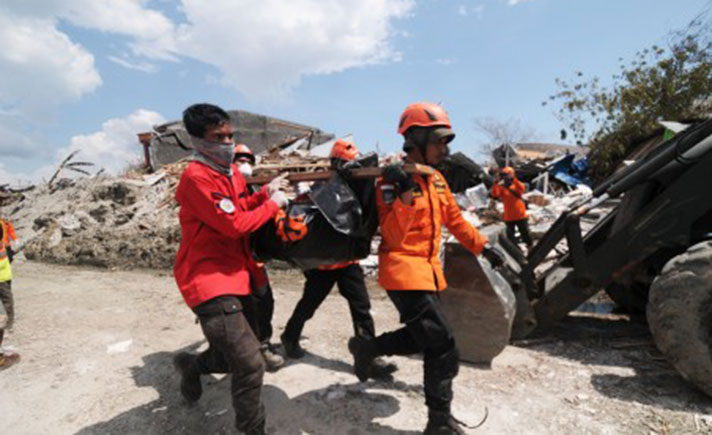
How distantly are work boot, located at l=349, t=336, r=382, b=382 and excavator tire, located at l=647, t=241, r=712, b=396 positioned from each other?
6.33ft

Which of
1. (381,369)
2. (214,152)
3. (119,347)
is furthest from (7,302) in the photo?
(381,369)

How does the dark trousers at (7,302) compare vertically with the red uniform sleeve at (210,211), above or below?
below

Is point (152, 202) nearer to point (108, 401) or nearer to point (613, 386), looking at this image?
point (108, 401)

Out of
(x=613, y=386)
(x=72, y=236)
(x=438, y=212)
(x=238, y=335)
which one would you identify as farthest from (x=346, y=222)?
→ (x=72, y=236)

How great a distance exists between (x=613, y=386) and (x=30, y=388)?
4542mm

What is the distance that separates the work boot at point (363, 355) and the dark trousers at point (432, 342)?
1.73 ft

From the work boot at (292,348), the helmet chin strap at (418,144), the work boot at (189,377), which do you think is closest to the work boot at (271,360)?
the work boot at (292,348)

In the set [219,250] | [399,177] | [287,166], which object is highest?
[287,166]

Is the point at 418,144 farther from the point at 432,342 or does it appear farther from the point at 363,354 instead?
the point at 363,354

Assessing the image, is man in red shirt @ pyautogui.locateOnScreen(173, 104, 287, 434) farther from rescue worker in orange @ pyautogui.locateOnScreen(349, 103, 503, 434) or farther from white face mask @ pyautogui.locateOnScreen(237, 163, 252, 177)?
white face mask @ pyautogui.locateOnScreen(237, 163, 252, 177)

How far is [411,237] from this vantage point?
2564 mm

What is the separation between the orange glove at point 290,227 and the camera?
8.27ft

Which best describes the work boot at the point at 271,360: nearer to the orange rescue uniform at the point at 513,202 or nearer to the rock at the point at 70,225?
the orange rescue uniform at the point at 513,202

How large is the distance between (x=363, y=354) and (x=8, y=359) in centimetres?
346
